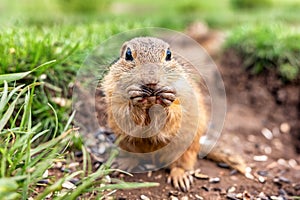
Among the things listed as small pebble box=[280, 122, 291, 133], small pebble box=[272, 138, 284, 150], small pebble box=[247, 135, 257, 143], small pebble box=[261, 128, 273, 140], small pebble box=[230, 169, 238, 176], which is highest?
small pebble box=[280, 122, 291, 133]

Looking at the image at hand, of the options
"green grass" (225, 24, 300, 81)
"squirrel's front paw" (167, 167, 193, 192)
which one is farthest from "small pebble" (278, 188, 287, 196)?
"green grass" (225, 24, 300, 81)

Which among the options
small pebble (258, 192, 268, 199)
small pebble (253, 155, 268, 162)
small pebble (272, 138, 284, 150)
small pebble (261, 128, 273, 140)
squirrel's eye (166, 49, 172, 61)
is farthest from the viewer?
small pebble (261, 128, 273, 140)

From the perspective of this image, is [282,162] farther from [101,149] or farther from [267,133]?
[101,149]

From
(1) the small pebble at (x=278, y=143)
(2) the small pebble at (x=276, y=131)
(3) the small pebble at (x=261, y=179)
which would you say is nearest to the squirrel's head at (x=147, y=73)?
(3) the small pebble at (x=261, y=179)

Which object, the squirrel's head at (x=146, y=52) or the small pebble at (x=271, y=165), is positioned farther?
the small pebble at (x=271, y=165)

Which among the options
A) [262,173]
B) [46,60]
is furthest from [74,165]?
[262,173]

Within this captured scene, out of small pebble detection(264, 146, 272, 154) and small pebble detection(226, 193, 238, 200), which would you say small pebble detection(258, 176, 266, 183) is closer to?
small pebble detection(226, 193, 238, 200)

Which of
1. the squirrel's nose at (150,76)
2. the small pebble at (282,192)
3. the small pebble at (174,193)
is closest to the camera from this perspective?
the squirrel's nose at (150,76)

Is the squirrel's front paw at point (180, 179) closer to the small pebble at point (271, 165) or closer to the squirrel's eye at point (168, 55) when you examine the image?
the squirrel's eye at point (168, 55)
